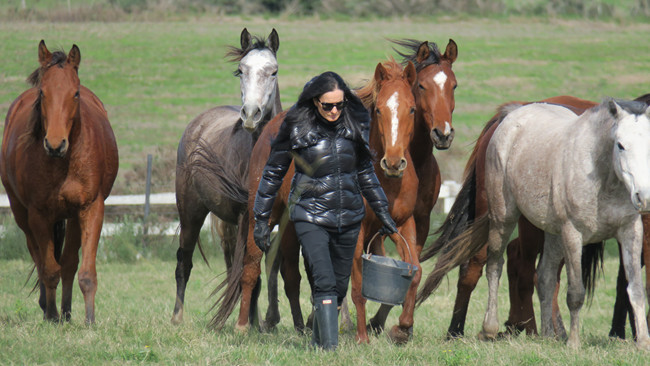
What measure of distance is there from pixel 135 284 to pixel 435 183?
209 inches

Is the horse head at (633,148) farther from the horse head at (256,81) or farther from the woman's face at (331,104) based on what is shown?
the horse head at (256,81)

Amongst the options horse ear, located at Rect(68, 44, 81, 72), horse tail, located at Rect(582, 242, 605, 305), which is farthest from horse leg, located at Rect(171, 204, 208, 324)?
horse tail, located at Rect(582, 242, 605, 305)

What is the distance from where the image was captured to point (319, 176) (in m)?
5.95

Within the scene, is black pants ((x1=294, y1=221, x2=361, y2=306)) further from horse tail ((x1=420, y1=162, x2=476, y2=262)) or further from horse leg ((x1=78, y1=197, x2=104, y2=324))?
horse leg ((x1=78, y1=197, x2=104, y2=324))

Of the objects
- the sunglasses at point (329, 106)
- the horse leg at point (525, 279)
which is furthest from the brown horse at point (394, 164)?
the horse leg at point (525, 279)

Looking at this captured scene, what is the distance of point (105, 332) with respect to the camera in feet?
21.7

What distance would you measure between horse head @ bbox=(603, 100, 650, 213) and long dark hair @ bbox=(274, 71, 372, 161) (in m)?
1.72

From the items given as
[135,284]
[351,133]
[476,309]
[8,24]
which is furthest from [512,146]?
[8,24]

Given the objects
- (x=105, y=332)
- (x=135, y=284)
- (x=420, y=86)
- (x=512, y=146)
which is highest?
(x=420, y=86)

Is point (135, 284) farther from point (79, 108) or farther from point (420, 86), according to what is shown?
point (420, 86)

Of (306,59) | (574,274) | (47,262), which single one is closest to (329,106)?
(574,274)

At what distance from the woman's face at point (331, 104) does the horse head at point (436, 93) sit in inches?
47.7

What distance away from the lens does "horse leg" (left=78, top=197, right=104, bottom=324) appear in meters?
7.30

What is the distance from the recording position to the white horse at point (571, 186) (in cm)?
580
